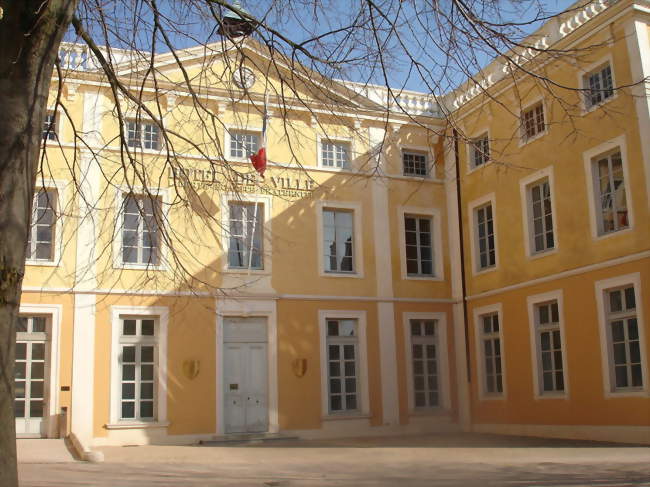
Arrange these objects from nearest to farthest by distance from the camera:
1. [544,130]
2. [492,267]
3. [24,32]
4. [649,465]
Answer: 1. [24,32]
2. [649,465]
3. [544,130]
4. [492,267]

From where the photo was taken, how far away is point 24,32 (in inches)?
167

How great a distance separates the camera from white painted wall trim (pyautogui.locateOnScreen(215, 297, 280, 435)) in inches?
595

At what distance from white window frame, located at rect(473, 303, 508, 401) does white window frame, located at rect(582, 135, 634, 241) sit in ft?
10.2

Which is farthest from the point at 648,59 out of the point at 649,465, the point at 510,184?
the point at 649,465

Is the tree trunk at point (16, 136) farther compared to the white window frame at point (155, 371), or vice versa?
the white window frame at point (155, 371)

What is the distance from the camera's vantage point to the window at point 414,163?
58.6ft

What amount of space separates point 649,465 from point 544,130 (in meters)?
7.29

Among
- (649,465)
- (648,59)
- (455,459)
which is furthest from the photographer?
(648,59)

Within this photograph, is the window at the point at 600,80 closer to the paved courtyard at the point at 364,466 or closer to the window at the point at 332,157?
the window at the point at 332,157

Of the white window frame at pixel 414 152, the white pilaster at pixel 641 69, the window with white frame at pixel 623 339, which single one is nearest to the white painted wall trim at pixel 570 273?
the window with white frame at pixel 623 339

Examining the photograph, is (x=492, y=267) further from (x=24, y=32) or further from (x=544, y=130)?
(x=24, y=32)

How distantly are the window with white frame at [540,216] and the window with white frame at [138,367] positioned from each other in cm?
748

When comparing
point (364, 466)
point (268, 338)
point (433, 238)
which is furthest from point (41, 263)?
point (433, 238)

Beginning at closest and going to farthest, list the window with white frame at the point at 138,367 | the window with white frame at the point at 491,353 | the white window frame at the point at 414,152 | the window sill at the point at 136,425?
the window sill at the point at 136,425 → the window with white frame at the point at 138,367 → the window with white frame at the point at 491,353 → the white window frame at the point at 414,152
